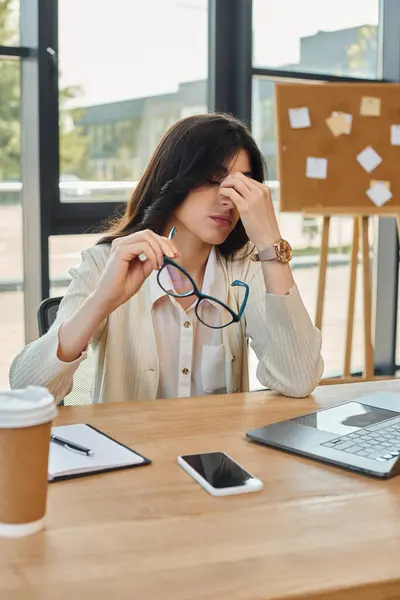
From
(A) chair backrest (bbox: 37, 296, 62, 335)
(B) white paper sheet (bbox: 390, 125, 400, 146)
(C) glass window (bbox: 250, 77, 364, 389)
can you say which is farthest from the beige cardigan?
(C) glass window (bbox: 250, 77, 364, 389)

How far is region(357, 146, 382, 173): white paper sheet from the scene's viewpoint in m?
3.40

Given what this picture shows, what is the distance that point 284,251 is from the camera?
1.78 meters

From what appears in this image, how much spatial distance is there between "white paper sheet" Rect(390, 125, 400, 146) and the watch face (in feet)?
6.04

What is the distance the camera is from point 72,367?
1593 mm

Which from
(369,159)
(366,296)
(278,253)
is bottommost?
(366,296)

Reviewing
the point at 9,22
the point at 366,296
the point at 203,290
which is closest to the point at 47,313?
the point at 203,290

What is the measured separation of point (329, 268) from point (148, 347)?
2.47 m

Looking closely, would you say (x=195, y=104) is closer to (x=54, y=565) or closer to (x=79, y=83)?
(x=79, y=83)

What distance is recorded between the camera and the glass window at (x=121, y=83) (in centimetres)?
308

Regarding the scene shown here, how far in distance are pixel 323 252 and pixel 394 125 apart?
0.61 meters

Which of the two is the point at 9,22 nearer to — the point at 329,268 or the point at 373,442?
the point at 329,268

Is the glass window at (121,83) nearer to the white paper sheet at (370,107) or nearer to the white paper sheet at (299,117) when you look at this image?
the white paper sheet at (299,117)

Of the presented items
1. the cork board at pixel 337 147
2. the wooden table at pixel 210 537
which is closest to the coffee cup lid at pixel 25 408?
the wooden table at pixel 210 537

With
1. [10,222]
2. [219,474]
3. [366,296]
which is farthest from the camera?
[366,296]
